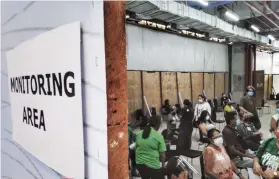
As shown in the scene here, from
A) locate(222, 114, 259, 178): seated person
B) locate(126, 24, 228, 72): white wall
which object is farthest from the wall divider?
locate(222, 114, 259, 178): seated person

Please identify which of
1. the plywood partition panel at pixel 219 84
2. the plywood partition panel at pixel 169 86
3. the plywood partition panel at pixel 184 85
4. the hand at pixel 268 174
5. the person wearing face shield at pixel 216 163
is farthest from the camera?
the plywood partition panel at pixel 219 84

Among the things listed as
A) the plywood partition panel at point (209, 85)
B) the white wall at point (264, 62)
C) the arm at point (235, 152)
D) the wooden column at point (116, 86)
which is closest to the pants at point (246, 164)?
the arm at point (235, 152)

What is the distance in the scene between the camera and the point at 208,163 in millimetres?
2797

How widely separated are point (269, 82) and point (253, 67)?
3734mm

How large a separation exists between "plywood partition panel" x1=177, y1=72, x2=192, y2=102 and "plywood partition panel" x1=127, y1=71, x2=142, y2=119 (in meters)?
2.23

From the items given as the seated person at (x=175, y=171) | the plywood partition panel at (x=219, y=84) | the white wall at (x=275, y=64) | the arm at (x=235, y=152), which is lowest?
the seated person at (x=175, y=171)

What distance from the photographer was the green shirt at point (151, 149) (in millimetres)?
3109

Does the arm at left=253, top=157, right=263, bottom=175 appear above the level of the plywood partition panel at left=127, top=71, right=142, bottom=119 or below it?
below

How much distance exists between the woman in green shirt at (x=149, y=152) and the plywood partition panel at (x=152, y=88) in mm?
4142

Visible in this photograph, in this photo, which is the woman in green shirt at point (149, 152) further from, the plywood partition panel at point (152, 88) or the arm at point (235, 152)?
the plywood partition panel at point (152, 88)

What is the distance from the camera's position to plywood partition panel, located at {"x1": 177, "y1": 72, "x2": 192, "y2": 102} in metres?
8.88

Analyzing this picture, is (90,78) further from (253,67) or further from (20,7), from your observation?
(253,67)

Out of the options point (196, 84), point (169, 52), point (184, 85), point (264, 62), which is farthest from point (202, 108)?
point (264, 62)

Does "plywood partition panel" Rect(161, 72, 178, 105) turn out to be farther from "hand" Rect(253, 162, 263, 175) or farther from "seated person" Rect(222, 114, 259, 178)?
"hand" Rect(253, 162, 263, 175)
